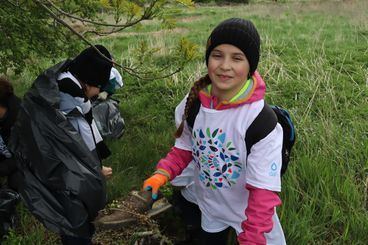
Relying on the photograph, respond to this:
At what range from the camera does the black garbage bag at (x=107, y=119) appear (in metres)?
3.76

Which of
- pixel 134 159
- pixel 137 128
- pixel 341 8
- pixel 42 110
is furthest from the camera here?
pixel 341 8

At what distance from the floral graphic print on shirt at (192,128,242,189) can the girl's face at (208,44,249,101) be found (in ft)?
0.65

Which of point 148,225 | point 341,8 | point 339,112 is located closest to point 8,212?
point 148,225

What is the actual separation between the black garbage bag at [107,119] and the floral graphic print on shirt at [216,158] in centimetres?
211

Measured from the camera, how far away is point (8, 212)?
7.78 ft

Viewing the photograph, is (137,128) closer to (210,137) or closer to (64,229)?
(64,229)

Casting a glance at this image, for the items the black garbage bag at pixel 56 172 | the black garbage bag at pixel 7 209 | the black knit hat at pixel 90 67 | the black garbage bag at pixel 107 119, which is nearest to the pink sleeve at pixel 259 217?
the black garbage bag at pixel 56 172

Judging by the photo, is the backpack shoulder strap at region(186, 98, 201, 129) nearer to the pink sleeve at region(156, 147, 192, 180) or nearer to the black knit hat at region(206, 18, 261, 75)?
the pink sleeve at region(156, 147, 192, 180)

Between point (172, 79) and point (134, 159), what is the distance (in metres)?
1.87

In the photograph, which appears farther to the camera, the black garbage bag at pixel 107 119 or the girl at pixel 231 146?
the black garbage bag at pixel 107 119

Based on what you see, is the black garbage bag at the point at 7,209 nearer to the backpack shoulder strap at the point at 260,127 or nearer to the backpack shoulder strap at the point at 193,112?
the backpack shoulder strap at the point at 193,112

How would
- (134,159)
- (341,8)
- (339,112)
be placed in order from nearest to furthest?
1. (134,159)
2. (339,112)
3. (341,8)

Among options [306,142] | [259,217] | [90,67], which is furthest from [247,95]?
[306,142]

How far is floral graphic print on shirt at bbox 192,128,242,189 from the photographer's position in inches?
64.3
